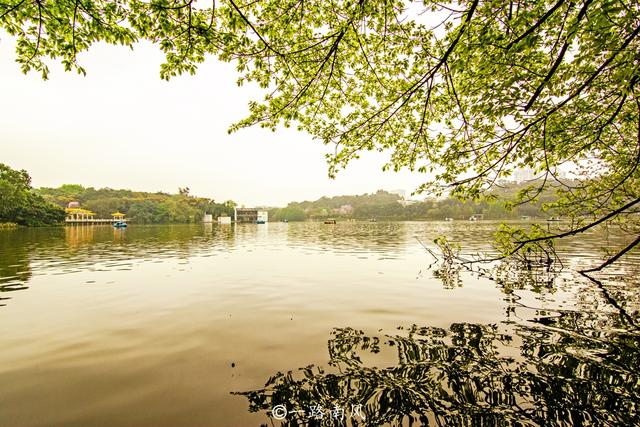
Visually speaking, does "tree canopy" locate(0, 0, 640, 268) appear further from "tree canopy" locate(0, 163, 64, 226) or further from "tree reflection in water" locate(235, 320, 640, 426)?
"tree canopy" locate(0, 163, 64, 226)

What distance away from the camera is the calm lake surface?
13.7 feet

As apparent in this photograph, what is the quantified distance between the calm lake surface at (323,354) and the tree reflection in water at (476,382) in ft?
0.09

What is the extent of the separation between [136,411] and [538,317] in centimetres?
974

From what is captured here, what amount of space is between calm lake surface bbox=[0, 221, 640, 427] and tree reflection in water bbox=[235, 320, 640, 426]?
27 mm

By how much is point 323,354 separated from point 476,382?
9.47ft

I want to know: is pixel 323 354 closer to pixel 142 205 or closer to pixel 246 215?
pixel 142 205

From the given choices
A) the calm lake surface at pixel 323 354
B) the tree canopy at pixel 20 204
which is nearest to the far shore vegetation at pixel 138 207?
the tree canopy at pixel 20 204

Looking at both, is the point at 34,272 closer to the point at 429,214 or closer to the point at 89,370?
the point at 89,370

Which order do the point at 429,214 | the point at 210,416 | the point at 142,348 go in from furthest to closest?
the point at 429,214
the point at 142,348
the point at 210,416

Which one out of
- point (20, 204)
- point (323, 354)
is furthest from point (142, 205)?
point (323, 354)

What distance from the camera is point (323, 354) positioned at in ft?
19.7

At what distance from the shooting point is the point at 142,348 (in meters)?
6.47

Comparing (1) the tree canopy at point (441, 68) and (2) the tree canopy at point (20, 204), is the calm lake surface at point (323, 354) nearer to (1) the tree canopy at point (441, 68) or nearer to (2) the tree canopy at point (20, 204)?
(1) the tree canopy at point (441, 68)

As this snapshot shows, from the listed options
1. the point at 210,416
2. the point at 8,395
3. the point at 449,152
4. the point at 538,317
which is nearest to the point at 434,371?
the point at 210,416
